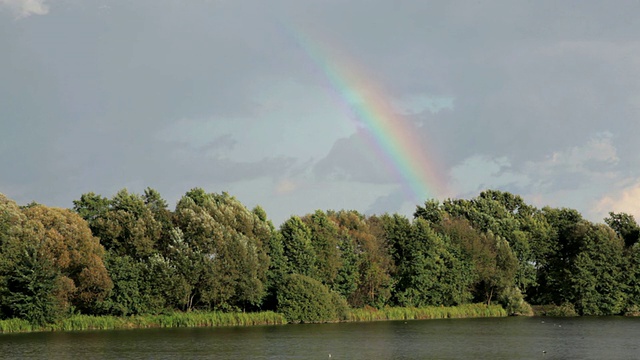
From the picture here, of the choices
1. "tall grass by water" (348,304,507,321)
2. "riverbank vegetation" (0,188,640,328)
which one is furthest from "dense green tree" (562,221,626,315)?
"tall grass by water" (348,304,507,321)

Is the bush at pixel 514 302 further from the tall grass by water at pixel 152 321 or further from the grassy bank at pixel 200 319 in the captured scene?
the tall grass by water at pixel 152 321

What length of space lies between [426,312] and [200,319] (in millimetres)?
39558

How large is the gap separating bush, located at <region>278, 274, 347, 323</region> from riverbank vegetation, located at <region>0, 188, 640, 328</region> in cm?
20

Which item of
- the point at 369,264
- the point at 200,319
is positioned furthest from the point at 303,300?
the point at 369,264

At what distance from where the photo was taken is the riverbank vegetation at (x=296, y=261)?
292 feet

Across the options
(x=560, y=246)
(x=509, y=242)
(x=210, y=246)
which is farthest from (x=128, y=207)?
(x=560, y=246)

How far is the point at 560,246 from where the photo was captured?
449ft

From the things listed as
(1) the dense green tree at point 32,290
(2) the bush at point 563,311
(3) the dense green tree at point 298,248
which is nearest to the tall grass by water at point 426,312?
(2) the bush at point 563,311

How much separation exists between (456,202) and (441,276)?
36.6m

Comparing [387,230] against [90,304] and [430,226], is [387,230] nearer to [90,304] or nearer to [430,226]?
[430,226]

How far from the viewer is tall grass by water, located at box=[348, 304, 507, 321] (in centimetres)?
11077

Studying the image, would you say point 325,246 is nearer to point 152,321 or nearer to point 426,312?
point 426,312

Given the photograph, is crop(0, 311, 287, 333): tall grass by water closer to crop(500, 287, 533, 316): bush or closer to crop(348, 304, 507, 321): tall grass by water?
crop(348, 304, 507, 321): tall grass by water

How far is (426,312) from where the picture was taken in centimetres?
11694
